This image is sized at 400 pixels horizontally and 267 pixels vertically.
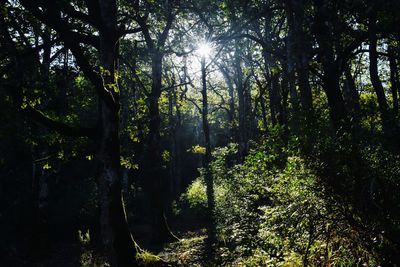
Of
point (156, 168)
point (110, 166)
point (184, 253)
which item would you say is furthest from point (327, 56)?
point (110, 166)

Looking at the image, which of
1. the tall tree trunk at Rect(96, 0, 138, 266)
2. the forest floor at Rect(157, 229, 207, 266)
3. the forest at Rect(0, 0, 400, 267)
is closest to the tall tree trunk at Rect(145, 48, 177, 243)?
the forest at Rect(0, 0, 400, 267)

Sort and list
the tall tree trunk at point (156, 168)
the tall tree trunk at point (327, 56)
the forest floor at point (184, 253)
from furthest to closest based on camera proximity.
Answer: the tall tree trunk at point (156, 168)
the tall tree trunk at point (327, 56)
the forest floor at point (184, 253)

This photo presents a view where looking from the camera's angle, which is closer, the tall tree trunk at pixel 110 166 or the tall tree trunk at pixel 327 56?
the tall tree trunk at pixel 110 166

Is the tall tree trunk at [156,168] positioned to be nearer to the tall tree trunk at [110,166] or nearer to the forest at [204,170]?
the forest at [204,170]

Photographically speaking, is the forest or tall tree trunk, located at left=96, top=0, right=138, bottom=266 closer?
the forest

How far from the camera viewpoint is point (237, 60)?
2800 cm

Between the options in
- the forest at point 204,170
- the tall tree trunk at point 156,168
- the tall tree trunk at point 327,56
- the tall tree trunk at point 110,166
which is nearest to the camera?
the forest at point 204,170

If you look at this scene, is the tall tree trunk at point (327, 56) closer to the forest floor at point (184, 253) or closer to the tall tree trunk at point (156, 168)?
the tall tree trunk at point (156, 168)

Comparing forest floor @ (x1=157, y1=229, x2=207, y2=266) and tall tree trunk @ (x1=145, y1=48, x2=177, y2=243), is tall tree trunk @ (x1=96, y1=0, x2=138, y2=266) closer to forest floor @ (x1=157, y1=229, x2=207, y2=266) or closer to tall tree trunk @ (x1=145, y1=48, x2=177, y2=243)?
forest floor @ (x1=157, y1=229, x2=207, y2=266)

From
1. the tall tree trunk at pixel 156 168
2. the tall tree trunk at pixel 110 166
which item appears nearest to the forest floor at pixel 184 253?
the tall tree trunk at pixel 156 168

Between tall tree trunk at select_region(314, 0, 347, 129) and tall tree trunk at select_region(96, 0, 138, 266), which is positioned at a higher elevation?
tall tree trunk at select_region(314, 0, 347, 129)

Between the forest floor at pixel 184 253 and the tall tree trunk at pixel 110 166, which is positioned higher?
the tall tree trunk at pixel 110 166

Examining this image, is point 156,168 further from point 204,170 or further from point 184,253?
point 204,170

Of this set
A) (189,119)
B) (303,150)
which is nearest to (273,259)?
(303,150)
